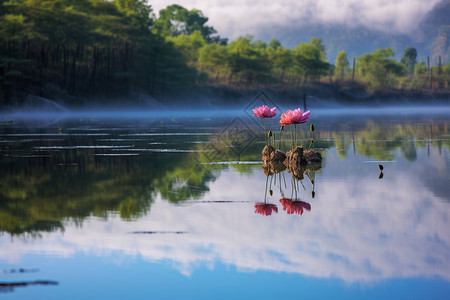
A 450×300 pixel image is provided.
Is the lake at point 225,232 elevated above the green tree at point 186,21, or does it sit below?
below

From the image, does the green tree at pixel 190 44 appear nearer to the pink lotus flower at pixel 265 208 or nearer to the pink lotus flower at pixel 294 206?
the pink lotus flower at pixel 294 206

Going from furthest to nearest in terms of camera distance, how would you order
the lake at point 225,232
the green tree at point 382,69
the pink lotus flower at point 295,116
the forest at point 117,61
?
the green tree at point 382,69 → the forest at point 117,61 → the pink lotus flower at point 295,116 → the lake at point 225,232

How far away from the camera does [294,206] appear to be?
8.75 meters

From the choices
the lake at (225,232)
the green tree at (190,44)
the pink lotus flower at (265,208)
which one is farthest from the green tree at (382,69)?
the pink lotus flower at (265,208)

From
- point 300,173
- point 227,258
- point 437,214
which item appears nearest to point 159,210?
point 227,258

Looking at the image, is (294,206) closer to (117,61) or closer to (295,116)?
(295,116)

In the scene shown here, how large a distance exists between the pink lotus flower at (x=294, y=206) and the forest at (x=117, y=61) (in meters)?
55.6

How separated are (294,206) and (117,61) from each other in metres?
75.2

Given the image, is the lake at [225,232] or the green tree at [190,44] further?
the green tree at [190,44]

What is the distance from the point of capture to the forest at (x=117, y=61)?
67312mm

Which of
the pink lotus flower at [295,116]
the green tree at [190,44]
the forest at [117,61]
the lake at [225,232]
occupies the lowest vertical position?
the lake at [225,232]

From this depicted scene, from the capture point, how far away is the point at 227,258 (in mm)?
6105

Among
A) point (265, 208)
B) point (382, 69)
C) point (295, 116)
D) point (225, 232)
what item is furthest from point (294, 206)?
point (382, 69)

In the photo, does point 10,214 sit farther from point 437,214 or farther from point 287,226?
point 437,214
